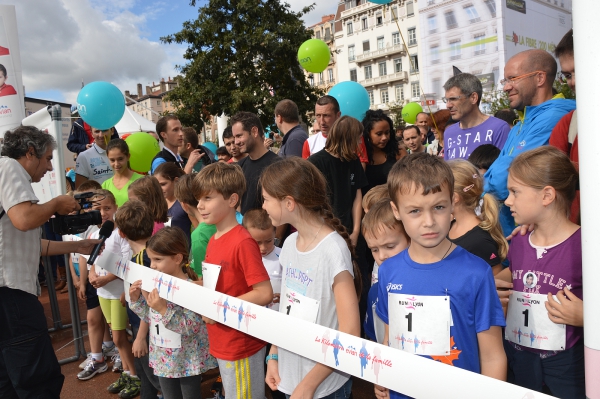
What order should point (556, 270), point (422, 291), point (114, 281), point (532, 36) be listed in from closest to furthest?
point (422, 291), point (556, 270), point (114, 281), point (532, 36)

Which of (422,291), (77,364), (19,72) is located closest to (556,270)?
(422,291)

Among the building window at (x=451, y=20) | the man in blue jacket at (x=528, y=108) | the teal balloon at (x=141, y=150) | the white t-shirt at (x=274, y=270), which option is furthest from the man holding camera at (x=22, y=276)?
the building window at (x=451, y=20)

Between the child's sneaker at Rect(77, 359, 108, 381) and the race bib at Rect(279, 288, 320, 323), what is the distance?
2899 mm

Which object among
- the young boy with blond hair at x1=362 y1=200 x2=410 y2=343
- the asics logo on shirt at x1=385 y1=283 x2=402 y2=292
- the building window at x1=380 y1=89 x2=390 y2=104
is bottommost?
the asics logo on shirt at x1=385 y1=283 x2=402 y2=292

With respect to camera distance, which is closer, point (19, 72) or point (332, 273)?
point (332, 273)

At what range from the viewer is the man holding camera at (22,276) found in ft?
9.41

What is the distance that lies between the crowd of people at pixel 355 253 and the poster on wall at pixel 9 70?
2.25 meters

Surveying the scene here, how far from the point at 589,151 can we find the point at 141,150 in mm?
6194

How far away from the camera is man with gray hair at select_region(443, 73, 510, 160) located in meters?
3.79

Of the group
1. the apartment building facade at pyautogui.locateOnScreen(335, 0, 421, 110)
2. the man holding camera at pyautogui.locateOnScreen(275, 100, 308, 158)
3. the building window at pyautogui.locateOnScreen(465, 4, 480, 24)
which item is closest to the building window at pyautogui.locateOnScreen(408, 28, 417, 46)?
the apartment building facade at pyautogui.locateOnScreen(335, 0, 421, 110)

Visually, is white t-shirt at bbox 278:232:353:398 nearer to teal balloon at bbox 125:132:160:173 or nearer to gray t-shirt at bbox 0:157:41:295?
gray t-shirt at bbox 0:157:41:295

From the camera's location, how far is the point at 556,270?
190 centimetres

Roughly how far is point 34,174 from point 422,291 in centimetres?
268

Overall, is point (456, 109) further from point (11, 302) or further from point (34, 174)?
point (11, 302)
